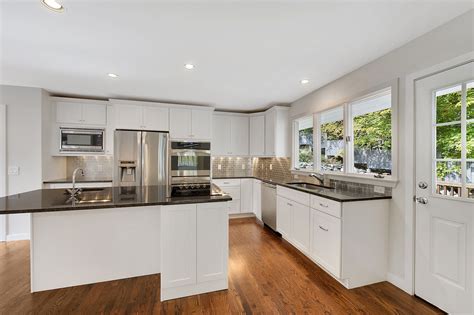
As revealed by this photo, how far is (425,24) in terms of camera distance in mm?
1831

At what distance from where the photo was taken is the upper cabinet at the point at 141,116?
3.96m

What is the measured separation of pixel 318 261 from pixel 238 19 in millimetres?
2657

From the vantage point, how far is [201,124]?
448 cm

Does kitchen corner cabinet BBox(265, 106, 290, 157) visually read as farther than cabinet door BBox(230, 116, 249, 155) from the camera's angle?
No

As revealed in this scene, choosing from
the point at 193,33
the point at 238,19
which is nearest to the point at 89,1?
the point at 193,33

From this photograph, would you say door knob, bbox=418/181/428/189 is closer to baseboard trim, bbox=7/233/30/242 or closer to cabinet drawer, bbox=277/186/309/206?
cabinet drawer, bbox=277/186/309/206

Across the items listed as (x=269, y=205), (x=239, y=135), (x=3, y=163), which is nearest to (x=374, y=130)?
(x=269, y=205)

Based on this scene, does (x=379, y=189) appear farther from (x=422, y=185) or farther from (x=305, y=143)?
(x=305, y=143)

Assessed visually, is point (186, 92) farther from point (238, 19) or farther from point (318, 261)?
point (318, 261)

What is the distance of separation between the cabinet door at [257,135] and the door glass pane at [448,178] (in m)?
3.08

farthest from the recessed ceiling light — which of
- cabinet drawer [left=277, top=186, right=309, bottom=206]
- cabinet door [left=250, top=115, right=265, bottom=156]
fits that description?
cabinet door [left=250, top=115, right=265, bottom=156]

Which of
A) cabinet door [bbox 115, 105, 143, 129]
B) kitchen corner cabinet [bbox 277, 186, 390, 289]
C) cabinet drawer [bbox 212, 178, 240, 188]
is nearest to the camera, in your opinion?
kitchen corner cabinet [bbox 277, 186, 390, 289]

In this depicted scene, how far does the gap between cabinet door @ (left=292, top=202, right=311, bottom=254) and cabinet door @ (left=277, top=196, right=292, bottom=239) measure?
146 millimetres

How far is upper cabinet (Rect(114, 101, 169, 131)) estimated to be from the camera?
3963 millimetres
